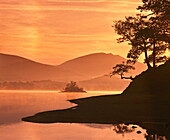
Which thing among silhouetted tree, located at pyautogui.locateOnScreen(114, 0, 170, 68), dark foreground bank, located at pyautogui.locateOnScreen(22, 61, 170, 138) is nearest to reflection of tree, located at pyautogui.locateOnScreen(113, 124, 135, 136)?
dark foreground bank, located at pyautogui.locateOnScreen(22, 61, 170, 138)

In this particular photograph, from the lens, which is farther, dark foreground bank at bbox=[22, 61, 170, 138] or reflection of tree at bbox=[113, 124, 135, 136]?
dark foreground bank at bbox=[22, 61, 170, 138]

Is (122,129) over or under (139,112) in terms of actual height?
under

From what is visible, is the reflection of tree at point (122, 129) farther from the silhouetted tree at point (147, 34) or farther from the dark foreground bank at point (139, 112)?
the silhouetted tree at point (147, 34)

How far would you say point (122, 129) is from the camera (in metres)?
61.5

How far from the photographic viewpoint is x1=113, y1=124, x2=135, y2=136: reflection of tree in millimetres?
59406

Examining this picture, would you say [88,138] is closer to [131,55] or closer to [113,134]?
[113,134]

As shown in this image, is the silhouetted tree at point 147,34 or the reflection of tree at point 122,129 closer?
the reflection of tree at point 122,129

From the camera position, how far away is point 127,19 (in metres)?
115

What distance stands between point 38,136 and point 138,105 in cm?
3180

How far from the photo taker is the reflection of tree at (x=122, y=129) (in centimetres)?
5941

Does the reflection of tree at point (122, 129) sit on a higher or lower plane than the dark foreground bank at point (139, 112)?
lower

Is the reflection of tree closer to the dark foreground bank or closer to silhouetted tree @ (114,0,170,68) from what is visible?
the dark foreground bank

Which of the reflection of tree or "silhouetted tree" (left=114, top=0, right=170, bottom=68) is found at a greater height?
"silhouetted tree" (left=114, top=0, right=170, bottom=68)

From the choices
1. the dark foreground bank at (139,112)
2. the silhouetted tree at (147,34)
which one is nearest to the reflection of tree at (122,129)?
the dark foreground bank at (139,112)
